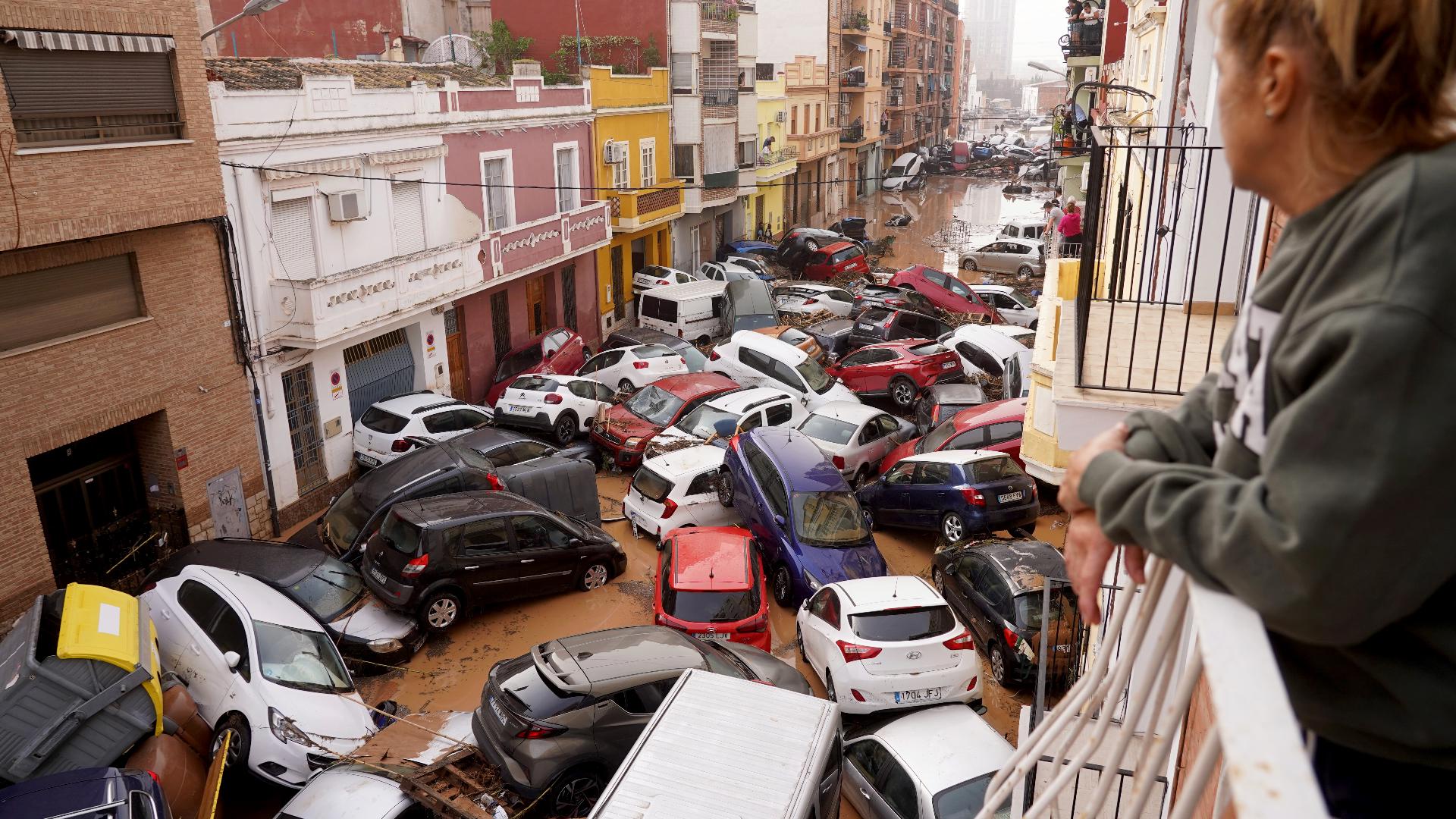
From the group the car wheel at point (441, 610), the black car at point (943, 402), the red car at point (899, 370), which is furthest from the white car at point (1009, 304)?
the car wheel at point (441, 610)

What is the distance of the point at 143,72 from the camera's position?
13.1m

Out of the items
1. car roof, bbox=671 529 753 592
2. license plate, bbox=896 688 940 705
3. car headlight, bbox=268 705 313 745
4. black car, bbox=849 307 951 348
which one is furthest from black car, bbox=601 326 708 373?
car headlight, bbox=268 705 313 745

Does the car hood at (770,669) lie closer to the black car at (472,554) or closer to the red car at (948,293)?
the black car at (472,554)

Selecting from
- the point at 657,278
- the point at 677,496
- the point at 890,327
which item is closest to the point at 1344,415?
the point at 677,496

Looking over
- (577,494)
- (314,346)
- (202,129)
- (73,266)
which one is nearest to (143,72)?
(202,129)

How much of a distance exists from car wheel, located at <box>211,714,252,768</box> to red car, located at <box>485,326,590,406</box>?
1286cm

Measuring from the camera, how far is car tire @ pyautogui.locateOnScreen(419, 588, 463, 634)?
12.1 metres

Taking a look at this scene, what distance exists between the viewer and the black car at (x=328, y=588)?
456 inches

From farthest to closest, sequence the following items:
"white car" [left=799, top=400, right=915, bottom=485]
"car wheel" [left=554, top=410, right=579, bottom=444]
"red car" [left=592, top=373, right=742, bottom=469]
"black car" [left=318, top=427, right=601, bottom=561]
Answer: "car wheel" [left=554, top=410, right=579, bottom=444]
"red car" [left=592, top=373, right=742, bottom=469]
"white car" [left=799, top=400, right=915, bottom=485]
"black car" [left=318, top=427, right=601, bottom=561]

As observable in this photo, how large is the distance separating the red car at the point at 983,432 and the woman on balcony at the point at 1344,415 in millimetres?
14455

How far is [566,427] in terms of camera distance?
62.8 feet

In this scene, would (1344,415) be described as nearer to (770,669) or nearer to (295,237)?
(770,669)

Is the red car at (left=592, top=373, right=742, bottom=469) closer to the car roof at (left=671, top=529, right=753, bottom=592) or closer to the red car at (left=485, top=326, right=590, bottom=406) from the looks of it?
the red car at (left=485, top=326, right=590, bottom=406)

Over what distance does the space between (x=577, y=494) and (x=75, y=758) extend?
7.85 metres
